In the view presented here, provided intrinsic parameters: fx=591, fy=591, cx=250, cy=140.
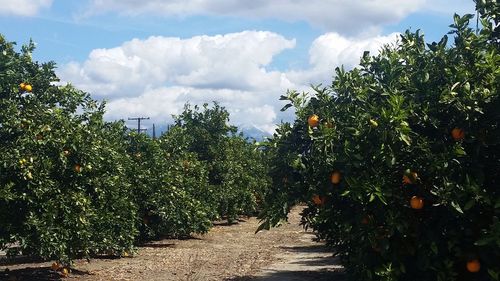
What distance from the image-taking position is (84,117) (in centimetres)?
1094

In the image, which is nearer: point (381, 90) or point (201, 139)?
point (381, 90)

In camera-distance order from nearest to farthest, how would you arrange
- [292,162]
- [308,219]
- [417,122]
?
1. [417,122]
2. [292,162]
3. [308,219]

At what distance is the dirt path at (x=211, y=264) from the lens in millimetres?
10523

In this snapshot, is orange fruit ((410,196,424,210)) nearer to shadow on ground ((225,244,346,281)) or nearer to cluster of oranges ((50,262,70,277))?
shadow on ground ((225,244,346,281))

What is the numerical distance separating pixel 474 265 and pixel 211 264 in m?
7.19

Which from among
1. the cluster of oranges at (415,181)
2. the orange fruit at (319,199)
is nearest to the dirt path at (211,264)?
the orange fruit at (319,199)

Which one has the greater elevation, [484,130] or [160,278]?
[484,130]

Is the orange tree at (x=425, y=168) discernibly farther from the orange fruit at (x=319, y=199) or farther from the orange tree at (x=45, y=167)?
the orange tree at (x=45, y=167)

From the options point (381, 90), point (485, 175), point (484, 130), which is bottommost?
point (485, 175)

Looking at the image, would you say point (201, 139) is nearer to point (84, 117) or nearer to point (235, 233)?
point (235, 233)

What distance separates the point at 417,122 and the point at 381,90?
95 centimetres

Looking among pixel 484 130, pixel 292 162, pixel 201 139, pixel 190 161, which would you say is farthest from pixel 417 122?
pixel 201 139

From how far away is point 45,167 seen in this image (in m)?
8.72

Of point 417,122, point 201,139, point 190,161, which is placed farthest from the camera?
point 201,139
